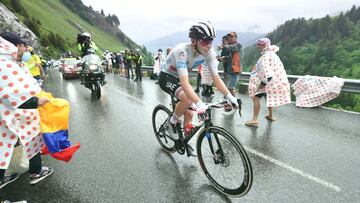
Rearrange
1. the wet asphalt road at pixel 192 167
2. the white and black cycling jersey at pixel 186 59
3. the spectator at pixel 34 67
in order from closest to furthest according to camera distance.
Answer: the wet asphalt road at pixel 192 167 < the white and black cycling jersey at pixel 186 59 < the spectator at pixel 34 67

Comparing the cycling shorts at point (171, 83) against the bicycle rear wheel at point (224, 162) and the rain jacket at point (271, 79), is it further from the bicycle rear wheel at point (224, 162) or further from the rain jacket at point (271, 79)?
the rain jacket at point (271, 79)

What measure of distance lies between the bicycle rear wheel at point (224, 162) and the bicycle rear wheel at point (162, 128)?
1.11 metres

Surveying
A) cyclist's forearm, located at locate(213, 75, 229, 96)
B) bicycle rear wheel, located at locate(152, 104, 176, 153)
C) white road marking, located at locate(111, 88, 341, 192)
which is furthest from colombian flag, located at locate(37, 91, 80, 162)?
white road marking, located at locate(111, 88, 341, 192)

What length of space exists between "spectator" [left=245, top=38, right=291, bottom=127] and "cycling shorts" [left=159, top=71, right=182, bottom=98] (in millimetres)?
2910

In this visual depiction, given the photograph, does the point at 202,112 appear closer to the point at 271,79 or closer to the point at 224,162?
the point at 224,162

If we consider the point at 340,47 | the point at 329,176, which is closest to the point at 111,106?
the point at 329,176

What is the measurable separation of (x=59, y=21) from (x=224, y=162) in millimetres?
127789

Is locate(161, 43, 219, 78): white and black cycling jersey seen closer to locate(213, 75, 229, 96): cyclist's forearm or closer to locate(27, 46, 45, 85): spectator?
locate(213, 75, 229, 96): cyclist's forearm

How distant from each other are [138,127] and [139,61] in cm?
1168

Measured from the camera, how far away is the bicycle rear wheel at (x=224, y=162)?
10.6 ft

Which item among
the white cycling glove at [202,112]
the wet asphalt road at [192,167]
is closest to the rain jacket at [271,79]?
the wet asphalt road at [192,167]

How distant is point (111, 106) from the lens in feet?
30.2

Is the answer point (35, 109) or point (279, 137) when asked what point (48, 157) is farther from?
point (279, 137)

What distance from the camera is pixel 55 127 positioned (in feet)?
11.1
